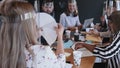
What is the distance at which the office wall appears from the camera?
16.0 ft

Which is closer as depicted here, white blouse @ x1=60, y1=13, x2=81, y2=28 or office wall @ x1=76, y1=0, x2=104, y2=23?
white blouse @ x1=60, y1=13, x2=81, y2=28

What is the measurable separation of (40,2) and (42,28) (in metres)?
1.88

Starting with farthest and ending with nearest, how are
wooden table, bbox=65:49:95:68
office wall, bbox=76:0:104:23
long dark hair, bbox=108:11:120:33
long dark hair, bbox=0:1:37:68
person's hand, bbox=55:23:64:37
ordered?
office wall, bbox=76:0:104:23 → long dark hair, bbox=108:11:120:33 → wooden table, bbox=65:49:95:68 → person's hand, bbox=55:23:64:37 → long dark hair, bbox=0:1:37:68

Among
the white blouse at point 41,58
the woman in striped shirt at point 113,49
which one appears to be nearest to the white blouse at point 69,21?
the woman in striped shirt at point 113,49

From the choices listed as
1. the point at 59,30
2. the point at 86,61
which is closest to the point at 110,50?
the point at 86,61

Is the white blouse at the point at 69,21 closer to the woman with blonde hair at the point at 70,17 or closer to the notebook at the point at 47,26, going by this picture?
the woman with blonde hair at the point at 70,17

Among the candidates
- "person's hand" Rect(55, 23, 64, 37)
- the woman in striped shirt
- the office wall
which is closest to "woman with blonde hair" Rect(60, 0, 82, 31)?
the office wall

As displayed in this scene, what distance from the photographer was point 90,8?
16.1 ft

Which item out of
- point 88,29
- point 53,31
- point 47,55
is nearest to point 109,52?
point 53,31

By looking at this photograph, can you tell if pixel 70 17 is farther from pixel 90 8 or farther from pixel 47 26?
pixel 47 26

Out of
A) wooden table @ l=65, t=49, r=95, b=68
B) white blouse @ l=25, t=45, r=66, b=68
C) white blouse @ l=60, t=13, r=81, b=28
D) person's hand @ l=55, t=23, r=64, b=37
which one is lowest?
wooden table @ l=65, t=49, r=95, b=68

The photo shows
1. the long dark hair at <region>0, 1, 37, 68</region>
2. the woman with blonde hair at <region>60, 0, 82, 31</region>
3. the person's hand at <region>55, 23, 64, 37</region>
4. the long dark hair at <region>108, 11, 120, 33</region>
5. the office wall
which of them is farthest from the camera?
the office wall

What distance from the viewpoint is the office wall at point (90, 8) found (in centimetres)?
487

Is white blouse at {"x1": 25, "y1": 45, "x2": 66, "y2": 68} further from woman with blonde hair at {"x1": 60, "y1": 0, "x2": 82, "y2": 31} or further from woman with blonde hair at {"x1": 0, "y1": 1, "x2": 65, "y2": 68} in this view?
woman with blonde hair at {"x1": 60, "y1": 0, "x2": 82, "y2": 31}
